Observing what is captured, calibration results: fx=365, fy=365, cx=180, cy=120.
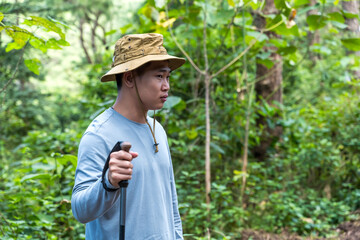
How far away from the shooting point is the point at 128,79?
1.75 m

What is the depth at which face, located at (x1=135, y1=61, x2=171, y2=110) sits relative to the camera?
5.72 ft

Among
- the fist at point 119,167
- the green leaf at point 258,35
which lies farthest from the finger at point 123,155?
the green leaf at point 258,35

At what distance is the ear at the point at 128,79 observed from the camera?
1.74m

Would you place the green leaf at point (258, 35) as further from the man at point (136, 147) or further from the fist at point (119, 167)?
the fist at point (119, 167)

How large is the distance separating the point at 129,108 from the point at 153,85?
0.52 feet

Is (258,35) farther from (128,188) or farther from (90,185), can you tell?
(90,185)

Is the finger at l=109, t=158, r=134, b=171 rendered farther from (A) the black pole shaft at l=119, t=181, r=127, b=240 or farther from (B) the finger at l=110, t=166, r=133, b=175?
(A) the black pole shaft at l=119, t=181, r=127, b=240

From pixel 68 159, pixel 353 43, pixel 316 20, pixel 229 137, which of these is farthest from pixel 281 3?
pixel 68 159

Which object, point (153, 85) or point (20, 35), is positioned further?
point (20, 35)

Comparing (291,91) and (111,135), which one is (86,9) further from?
(111,135)

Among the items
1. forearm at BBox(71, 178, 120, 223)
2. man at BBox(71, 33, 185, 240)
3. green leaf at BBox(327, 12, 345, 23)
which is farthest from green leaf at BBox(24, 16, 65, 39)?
green leaf at BBox(327, 12, 345, 23)

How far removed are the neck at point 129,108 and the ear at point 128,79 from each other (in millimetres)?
58

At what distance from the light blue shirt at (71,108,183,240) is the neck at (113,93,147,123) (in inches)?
1.2

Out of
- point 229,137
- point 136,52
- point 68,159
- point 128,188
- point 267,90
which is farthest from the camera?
point 267,90
